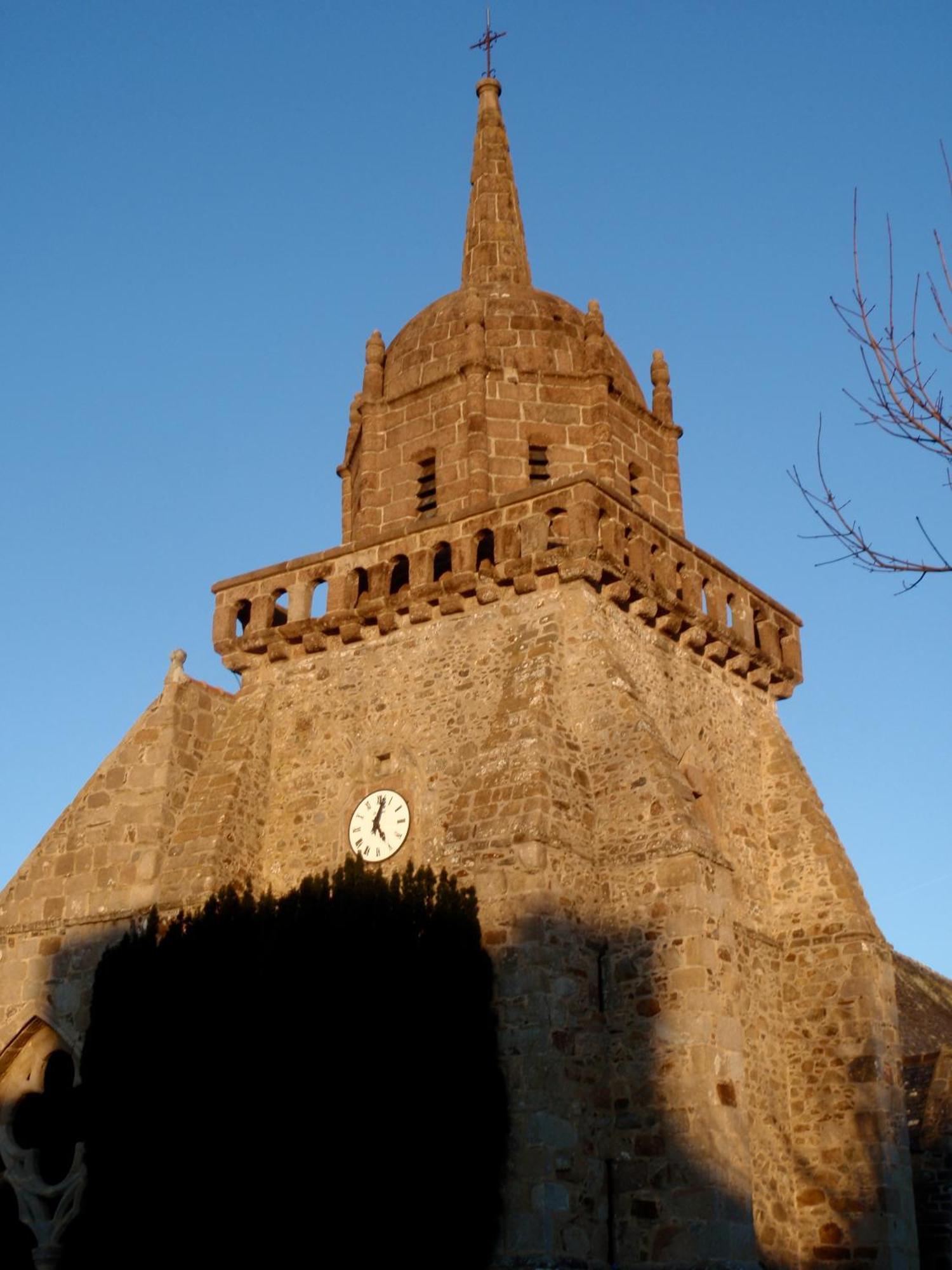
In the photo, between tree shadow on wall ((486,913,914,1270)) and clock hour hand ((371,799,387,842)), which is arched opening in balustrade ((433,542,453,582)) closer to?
clock hour hand ((371,799,387,842))

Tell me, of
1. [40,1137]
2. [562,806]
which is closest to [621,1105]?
[562,806]

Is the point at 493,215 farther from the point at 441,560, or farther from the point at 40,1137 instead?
the point at 40,1137

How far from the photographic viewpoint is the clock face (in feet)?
54.6

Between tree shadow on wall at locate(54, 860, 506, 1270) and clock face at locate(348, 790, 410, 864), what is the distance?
4.12 feet

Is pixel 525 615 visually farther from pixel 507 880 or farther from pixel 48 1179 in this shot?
pixel 48 1179

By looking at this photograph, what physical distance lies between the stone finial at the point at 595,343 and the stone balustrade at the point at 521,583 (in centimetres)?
267

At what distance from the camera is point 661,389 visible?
67.8 feet

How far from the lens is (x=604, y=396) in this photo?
1922 centimetres

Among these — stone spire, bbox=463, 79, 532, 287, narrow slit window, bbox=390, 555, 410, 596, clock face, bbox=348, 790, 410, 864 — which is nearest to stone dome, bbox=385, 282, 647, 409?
stone spire, bbox=463, 79, 532, 287

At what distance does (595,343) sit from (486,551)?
11.1ft

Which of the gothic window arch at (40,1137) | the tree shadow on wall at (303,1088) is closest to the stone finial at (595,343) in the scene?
the tree shadow on wall at (303,1088)

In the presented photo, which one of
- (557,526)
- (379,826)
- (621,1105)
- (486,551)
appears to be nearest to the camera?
(621,1105)

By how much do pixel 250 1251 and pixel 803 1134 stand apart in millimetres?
6307

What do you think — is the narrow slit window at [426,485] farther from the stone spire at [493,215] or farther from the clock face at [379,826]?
the clock face at [379,826]
